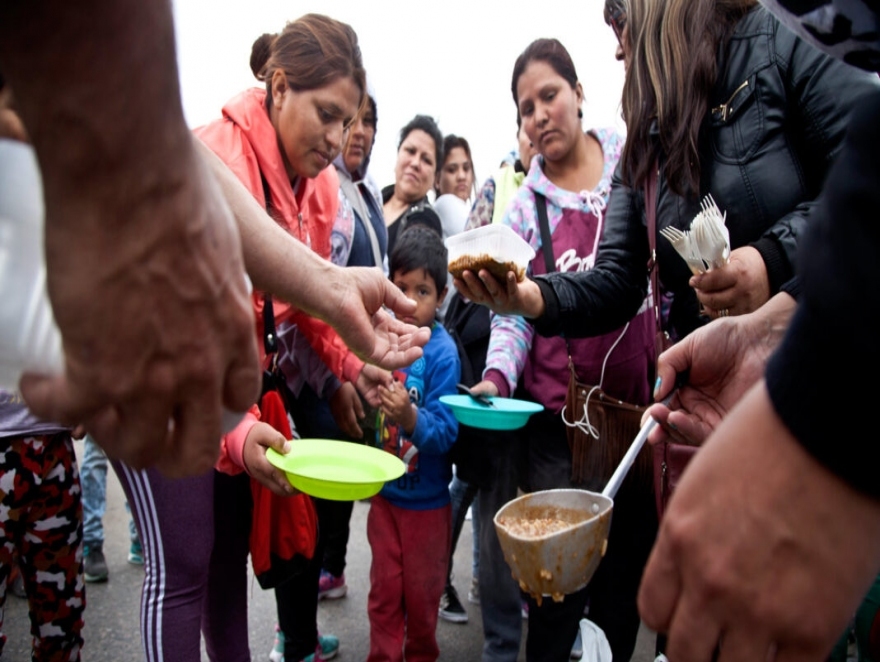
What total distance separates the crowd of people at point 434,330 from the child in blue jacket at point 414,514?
0.01 meters

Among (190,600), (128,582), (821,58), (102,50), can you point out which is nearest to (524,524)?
(190,600)

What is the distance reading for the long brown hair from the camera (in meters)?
1.74

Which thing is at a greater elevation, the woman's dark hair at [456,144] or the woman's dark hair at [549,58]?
the woman's dark hair at [549,58]

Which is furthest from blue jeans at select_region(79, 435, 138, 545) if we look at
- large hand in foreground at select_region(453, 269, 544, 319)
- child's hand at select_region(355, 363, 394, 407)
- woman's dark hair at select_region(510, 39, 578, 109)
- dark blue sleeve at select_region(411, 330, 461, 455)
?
woman's dark hair at select_region(510, 39, 578, 109)

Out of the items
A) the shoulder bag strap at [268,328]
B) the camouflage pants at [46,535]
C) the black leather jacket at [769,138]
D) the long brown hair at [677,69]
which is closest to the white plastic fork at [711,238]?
the black leather jacket at [769,138]

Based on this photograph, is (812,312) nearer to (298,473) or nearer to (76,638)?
(298,473)

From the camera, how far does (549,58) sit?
9.38ft

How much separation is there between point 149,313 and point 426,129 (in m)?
4.25

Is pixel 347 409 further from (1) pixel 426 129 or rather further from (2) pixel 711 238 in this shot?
(1) pixel 426 129

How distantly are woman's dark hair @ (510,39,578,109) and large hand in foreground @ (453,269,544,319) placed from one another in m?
1.28

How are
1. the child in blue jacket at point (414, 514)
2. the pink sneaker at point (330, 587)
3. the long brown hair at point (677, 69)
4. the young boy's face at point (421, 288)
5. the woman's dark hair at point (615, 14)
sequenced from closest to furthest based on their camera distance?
the long brown hair at point (677, 69) → the woman's dark hair at point (615, 14) → the child in blue jacket at point (414, 514) → the young boy's face at point (421, 288) → the pink sneaker at point (330, 587)

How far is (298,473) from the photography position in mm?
1710

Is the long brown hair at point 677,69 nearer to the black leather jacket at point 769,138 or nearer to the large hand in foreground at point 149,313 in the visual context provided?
the black leather jacket at point 769,138

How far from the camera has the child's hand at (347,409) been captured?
265 centimetres
